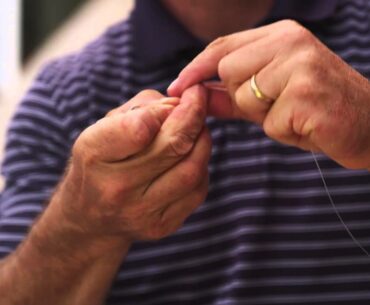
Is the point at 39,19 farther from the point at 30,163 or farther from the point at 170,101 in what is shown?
the point at 170,101

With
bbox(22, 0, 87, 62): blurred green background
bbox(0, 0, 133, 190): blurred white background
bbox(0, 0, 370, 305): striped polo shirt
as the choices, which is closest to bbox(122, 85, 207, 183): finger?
bbox(0, 0, 370, 305): striped polo shirt

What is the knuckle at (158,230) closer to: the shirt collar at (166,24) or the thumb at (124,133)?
the thumb at (124,133)

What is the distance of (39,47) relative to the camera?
2.13 meters

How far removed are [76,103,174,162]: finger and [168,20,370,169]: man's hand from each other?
9 centimetres

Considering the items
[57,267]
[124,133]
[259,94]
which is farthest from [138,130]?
[57,267]

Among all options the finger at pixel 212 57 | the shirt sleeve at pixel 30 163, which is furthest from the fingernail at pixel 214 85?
the shirt sleeve at pixel 30 163

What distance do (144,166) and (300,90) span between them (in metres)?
0.17

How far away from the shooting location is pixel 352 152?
0.57 metres

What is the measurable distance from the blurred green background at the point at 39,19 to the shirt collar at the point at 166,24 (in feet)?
4.14

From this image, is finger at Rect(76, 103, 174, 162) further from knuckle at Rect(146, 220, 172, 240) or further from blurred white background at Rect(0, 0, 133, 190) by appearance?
blurred white background at Rect(0, 0, 133, 190)

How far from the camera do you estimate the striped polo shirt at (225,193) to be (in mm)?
795

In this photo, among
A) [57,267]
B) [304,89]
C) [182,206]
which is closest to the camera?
[304,89]

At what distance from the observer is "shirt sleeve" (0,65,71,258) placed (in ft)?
2.80

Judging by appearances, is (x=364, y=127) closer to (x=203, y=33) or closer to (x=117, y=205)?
(x=117, y=205)
